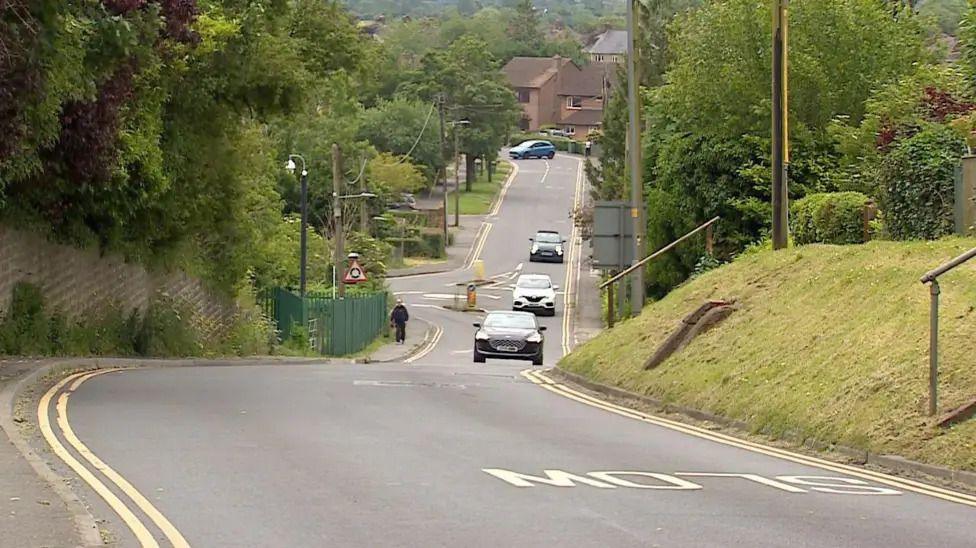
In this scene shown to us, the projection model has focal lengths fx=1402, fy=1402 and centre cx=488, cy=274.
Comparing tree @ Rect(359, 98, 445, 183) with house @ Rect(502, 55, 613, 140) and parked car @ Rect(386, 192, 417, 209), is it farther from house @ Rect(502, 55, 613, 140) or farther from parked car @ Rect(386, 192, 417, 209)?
house @ Rect(502, 55, 613, 140)

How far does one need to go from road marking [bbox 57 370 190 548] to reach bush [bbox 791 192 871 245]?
15987 millimetres

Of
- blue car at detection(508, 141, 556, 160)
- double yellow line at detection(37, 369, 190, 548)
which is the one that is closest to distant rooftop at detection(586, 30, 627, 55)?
blue car at detection(508, 141, 556, 160)

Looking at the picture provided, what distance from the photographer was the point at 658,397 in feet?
66.6

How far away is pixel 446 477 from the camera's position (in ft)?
39.2

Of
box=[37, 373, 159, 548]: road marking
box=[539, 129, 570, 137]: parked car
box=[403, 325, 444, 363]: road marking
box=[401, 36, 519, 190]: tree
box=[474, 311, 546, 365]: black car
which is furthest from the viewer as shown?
box=[539, 129, 570, 137]: parked car

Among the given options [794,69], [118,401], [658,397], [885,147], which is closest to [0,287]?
[118,401]


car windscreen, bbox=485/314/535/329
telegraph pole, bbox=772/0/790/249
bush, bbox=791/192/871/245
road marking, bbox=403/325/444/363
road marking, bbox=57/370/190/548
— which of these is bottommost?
road marking, bbox=403/325/444/363

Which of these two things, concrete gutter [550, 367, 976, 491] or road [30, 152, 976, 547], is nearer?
road [30, 152, 976, 547]

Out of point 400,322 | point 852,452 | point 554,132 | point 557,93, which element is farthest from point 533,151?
point 852,452

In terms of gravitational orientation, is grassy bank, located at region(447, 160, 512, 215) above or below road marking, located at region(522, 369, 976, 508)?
above

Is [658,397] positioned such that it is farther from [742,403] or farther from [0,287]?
[0,287]

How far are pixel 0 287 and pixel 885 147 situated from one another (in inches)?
695

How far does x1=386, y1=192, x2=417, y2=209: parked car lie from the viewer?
8975cm

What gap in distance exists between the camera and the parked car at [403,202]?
89.8 meters
